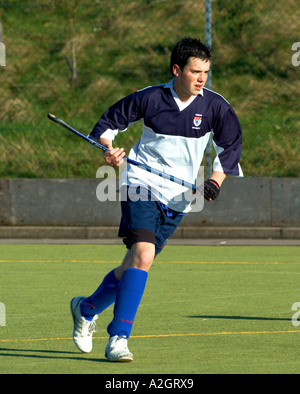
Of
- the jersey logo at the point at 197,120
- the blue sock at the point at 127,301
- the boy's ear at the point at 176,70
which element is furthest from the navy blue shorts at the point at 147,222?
the boy's ear at the point at 176,70

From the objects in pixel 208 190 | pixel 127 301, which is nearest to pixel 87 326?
pixel 127 301

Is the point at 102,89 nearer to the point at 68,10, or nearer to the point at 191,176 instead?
the point at 68,10

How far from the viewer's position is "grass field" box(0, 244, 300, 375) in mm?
5652

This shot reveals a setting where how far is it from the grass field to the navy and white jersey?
97 centimetres

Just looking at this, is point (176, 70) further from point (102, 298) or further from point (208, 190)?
point (102, 298)

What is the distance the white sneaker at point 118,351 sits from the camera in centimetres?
558

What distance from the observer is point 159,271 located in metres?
10.5

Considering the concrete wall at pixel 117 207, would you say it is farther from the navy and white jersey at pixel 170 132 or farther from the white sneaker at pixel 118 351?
the white sneaker at pixel 118 351

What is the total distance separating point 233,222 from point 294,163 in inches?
82.6

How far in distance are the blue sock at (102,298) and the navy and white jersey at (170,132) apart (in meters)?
0.59

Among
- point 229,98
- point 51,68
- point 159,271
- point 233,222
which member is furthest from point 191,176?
point 51,68

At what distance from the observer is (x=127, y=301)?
5.81 meters

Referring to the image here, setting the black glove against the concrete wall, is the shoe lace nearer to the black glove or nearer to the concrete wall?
the black glove

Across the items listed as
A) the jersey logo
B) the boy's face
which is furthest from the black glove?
the boy's face
